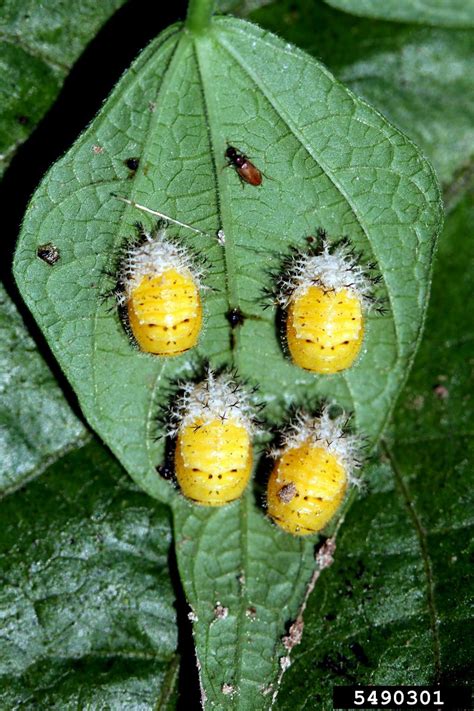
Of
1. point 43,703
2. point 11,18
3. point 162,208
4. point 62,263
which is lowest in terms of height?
point 43,703

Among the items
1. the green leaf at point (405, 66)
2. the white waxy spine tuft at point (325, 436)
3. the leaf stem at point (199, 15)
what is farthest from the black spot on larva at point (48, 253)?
the green leaf at point (405, 66)

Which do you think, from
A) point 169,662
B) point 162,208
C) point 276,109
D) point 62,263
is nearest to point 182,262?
point 162,208

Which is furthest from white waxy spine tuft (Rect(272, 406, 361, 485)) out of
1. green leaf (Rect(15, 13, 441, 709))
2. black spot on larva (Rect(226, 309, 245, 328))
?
black spot on larva (Rect(226, 309, 245, 328))

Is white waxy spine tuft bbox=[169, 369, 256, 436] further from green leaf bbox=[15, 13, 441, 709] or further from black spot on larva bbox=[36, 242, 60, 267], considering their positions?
black spot on larva bbox=[36, 242, 60, 267]

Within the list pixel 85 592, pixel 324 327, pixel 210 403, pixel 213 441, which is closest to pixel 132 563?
pixel 85 592

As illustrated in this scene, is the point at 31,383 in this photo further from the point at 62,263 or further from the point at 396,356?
the point at 396,356

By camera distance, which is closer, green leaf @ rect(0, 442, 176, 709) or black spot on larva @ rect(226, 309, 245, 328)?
black spot on larva @ rect(226, 309, 245, 328)
